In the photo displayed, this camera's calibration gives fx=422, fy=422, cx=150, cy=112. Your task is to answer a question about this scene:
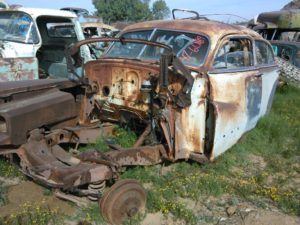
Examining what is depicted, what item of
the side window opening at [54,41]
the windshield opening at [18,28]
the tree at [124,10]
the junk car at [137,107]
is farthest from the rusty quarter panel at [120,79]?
the tree at [124,10]

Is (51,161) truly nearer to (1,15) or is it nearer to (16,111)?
(16,111)

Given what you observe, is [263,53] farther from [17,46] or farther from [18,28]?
[18,28]

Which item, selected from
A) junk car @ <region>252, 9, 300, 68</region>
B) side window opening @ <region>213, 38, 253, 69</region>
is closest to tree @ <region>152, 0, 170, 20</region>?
junk car @ <region>252, 9, 300, 68</region>

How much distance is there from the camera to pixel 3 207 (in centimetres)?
452

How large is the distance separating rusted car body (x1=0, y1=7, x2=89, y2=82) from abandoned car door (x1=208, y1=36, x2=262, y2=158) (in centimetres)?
373

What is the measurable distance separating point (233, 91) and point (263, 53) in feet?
5.74

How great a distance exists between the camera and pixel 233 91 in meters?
5.55

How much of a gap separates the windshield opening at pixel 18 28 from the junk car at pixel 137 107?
2.61 metres

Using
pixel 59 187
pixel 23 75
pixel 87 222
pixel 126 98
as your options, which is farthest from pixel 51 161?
pixel 23 75

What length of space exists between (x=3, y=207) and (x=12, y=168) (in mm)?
893

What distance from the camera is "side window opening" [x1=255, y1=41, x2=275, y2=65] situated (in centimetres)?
666

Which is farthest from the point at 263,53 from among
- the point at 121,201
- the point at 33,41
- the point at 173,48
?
the point at 33,41

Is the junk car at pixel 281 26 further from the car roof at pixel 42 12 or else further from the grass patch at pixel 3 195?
the grass patch at pixel 3 195

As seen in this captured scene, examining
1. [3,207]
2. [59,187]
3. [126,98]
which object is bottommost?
[3,207]
